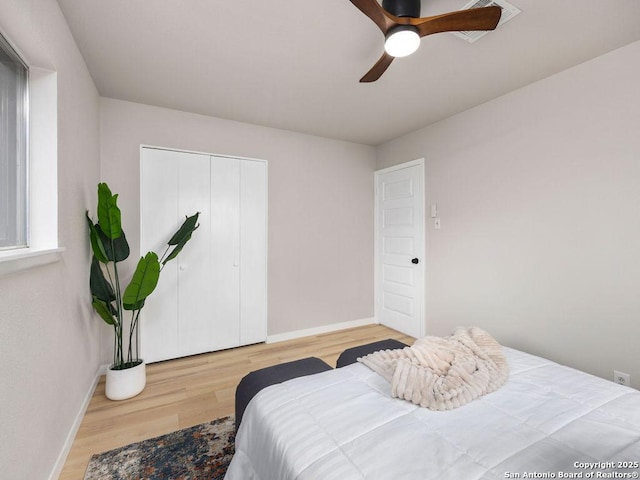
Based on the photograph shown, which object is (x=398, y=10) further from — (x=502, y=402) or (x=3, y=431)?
(x=3, y=431)

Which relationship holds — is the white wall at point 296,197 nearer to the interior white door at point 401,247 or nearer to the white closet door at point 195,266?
the interior white door at point 401,247

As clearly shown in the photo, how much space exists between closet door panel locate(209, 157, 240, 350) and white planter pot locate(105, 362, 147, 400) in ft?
2.84

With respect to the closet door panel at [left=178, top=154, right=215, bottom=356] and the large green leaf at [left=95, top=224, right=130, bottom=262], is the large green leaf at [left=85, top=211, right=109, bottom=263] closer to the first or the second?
the large green leaf at [left=95, top=224, right=130, bottom=262]

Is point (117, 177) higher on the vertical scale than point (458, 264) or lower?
higher

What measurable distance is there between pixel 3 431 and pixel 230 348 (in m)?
2.19

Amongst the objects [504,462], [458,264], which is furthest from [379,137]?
[504,462]

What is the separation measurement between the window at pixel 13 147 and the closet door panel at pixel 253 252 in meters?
1.82

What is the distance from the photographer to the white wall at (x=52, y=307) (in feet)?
3.50

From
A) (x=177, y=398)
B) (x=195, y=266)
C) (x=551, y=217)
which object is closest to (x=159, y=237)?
(x=195, y=266)

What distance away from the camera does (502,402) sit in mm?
1123

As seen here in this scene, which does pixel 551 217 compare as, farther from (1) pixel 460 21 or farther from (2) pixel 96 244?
(2) pixel 96 244

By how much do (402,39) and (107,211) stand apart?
7.02ft

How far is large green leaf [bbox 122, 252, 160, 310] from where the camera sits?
80.0 inches

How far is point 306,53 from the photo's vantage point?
1968 millimetres
